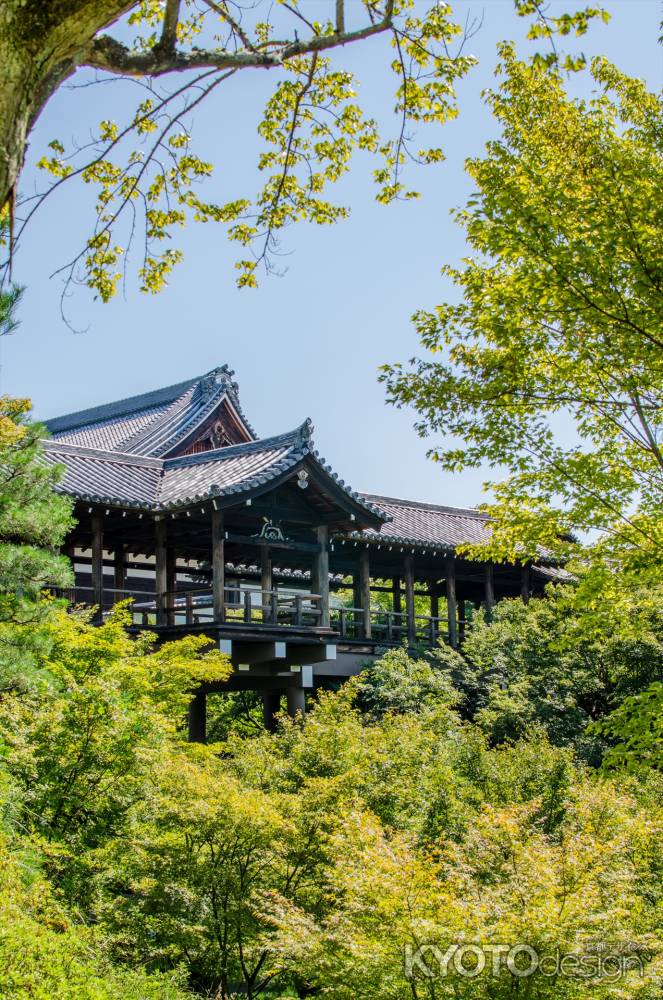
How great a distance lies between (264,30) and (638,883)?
8052 mm

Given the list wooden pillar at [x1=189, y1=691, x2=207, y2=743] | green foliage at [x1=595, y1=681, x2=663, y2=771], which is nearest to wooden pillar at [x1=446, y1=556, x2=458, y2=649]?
wooden pillar at [x1=189, y1=691, x2=207, y2=743]

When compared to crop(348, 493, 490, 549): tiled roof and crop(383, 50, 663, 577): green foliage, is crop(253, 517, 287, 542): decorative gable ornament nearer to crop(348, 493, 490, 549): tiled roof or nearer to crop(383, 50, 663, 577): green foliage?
crop(348, 493, 490, 549): tiled roof

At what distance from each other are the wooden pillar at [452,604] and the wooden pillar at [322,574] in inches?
198

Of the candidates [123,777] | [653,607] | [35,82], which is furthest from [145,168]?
[653,607]

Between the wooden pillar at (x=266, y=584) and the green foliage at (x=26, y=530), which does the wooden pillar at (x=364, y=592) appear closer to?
the wooden pillar at (x=266, y=584)

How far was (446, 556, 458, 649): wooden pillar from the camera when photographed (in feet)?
75.7

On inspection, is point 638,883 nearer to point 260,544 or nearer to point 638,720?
point 638,720

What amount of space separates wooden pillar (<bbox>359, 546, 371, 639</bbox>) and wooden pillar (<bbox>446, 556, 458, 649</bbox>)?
7.81ft

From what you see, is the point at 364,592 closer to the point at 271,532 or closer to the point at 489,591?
the point at 271,532

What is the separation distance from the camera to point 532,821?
12070 mm

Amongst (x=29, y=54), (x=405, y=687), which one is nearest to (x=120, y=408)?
(x=405, y=687)

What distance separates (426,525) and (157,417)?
36.4 ft

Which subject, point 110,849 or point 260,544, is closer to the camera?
point 110,849

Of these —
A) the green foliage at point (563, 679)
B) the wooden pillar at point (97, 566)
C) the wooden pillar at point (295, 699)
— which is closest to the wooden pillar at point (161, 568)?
the wooden pillar at point (97, 566)
